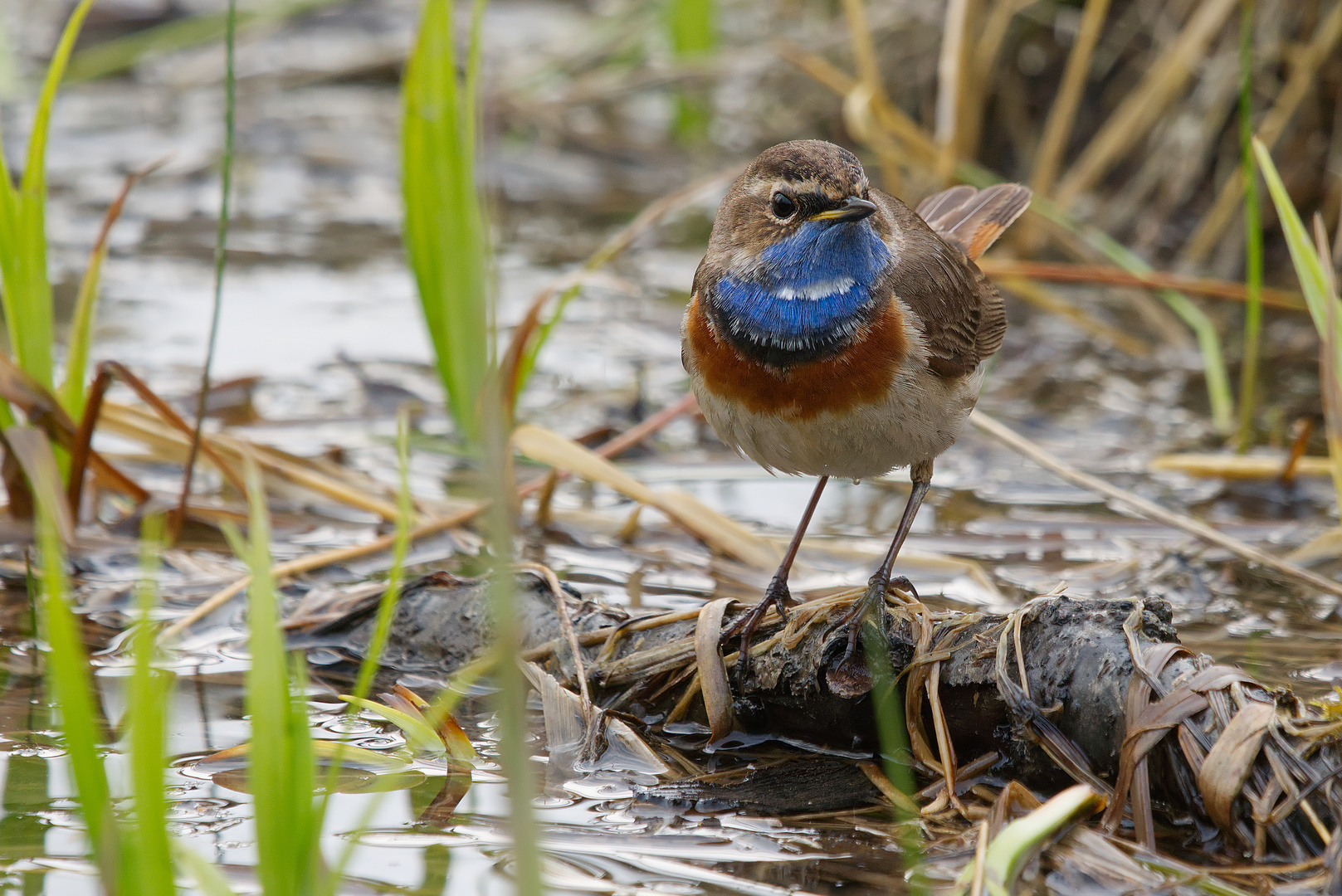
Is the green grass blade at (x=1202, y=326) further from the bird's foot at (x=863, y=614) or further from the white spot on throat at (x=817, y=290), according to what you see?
the bird's foot at (x=863, y=614)

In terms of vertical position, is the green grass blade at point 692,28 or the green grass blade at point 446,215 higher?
the green grass blade at point 692,28

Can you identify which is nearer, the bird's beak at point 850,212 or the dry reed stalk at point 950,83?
the bird's beak at point 850,212

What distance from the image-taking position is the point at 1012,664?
3.05 m

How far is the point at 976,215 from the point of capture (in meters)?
5.07

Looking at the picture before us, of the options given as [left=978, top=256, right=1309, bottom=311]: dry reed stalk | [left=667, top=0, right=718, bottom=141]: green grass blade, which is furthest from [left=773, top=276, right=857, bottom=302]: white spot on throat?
[left=667, top=0, right=718, bottom=141]: green grass blade

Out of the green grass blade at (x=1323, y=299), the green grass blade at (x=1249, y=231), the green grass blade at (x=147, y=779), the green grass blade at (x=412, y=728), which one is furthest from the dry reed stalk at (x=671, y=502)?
the green grass blade at (x=147, y=779)

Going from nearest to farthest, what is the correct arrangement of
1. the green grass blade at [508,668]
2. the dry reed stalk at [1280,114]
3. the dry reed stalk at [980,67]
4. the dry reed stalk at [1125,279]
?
the green grass blade at [508,668] → the dry reed stalk at [1125,279] → the dry reed stalk at [1280,114] → the dry reed stalk at [980,67]

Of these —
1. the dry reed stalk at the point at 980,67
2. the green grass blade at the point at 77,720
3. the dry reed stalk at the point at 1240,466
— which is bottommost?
the dry reed stalk at the point at 1240,466

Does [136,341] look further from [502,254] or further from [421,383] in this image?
[502,254]

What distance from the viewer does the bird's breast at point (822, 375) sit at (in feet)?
12.1

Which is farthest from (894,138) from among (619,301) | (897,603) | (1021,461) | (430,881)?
(430,881)

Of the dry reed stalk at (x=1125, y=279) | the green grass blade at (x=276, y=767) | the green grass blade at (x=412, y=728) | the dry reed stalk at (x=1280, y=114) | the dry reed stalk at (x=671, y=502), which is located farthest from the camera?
the dry reed stalk at (x=1280, y=114)

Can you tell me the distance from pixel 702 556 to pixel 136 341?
321cm

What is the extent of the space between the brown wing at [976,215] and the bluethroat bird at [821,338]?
89 cm
